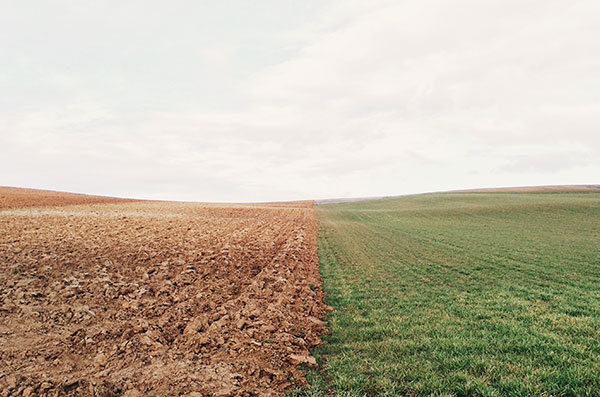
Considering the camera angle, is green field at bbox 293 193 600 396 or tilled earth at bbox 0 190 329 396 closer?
green field at bbox 293 193 600 396

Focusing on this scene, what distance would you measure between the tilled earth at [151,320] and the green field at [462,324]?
889mm

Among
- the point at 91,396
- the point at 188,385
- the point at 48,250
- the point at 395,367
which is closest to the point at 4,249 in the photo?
the point at 48,250

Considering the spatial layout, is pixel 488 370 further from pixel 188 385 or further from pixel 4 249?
pixel 4 249

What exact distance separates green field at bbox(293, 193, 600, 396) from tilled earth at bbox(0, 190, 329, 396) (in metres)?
0.89

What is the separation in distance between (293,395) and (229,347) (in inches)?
79.0

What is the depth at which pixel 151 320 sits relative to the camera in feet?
26.3

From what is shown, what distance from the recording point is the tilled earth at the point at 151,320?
17.8ft

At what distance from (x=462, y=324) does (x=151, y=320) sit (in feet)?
24.5

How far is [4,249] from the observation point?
544 inches

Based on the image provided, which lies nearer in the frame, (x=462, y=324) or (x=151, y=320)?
(x=462, y=324)

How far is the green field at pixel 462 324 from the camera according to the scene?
5.20m

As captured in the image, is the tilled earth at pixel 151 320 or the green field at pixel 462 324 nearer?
the green field at pixel 462 324

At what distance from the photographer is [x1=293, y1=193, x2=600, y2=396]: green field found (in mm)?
5195

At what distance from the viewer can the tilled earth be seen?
5.44 meters
